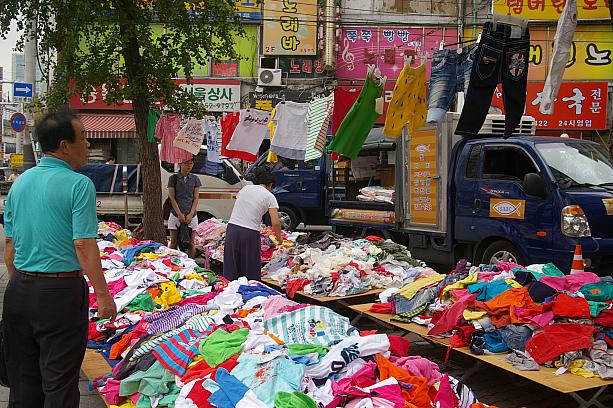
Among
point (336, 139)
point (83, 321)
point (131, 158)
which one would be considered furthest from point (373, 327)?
point (131, 158)

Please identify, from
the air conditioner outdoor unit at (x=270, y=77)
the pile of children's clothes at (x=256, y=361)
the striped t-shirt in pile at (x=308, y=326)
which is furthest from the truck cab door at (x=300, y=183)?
the striped t-shirt in pile at (x=308, y=326)

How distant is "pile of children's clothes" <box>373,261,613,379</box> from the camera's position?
429 cm

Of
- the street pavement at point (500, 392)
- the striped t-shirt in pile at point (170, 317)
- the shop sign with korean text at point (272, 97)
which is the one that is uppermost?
the shop sign with korean text at point (272, 97)

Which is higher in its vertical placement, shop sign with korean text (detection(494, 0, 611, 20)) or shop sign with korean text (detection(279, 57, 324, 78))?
shop sign with korean text (detection(494, 0, 611, 20))

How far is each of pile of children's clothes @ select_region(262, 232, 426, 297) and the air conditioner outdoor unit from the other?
15.2m

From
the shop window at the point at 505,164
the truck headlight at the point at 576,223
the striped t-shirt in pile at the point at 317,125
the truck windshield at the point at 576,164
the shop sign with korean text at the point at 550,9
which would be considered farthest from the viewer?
the shop sign with korean text at the point at 550,9

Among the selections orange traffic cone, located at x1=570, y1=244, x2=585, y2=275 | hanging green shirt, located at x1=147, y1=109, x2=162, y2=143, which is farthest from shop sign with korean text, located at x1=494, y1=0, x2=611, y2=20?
orange traffic cone, located at x1=570, y1=244, x2=585, y2=275

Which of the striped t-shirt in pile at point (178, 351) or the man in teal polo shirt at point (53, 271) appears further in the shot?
the striped t-shirt in pile at point (178, 351)

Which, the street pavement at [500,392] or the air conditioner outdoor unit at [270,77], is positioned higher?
the air conditioner outdoor unit at [270,77]

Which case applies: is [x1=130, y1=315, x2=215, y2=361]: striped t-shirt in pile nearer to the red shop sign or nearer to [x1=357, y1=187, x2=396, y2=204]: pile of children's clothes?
[x1=357, y1=187, x2=396, y2=204]: pile of children's clothes

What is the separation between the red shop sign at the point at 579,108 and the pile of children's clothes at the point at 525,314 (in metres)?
18.1

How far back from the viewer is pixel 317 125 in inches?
362

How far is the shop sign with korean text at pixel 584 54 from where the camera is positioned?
2314cm

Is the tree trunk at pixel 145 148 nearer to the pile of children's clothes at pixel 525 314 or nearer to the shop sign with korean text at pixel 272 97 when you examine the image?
the pile of children's clothes at pixel 525 314
